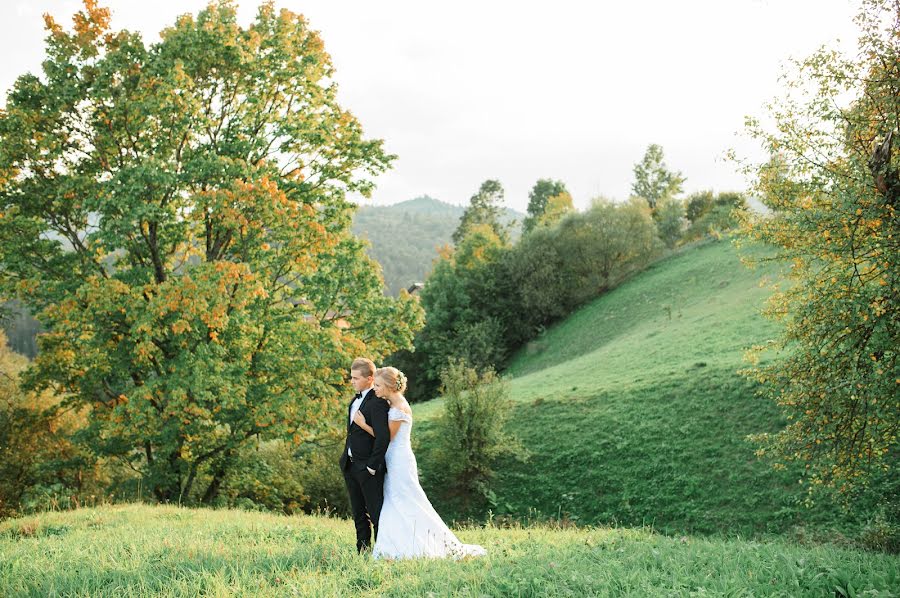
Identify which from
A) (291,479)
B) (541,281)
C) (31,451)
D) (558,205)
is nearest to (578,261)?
(541,281)

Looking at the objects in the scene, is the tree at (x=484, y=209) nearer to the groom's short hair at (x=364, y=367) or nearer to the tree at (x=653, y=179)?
the tree at (x=653, y=179)

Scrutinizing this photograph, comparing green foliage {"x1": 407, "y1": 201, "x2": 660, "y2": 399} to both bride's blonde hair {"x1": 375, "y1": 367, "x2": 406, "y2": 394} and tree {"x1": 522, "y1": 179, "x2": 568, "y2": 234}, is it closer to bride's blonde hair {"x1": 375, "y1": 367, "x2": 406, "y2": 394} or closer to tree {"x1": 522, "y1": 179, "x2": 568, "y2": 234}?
tree {"x1": 522, "y1": 179, "x2": 568, "y2": 234}

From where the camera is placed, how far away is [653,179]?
8000cm

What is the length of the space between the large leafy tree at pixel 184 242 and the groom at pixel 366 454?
6.99m

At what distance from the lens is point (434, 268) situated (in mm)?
58250

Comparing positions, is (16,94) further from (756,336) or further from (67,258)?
(756,336)

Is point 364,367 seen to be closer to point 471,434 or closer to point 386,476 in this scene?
point 386,476

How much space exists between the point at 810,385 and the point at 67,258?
1663 centimetres

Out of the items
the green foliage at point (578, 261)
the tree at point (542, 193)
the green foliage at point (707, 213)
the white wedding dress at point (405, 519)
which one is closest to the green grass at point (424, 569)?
the white wedding dress at point (405, 519)

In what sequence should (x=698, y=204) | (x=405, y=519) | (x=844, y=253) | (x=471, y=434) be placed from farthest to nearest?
1. (x=698, y=204)
2. (x=471, y=434)
3. (x=844, y=253)
4. (x=405, y=519)

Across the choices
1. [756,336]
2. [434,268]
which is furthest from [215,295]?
[434,268]

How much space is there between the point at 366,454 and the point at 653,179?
7760 cm

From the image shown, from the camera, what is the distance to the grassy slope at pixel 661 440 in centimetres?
1761

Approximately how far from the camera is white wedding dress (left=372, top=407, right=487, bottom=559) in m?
8.20
